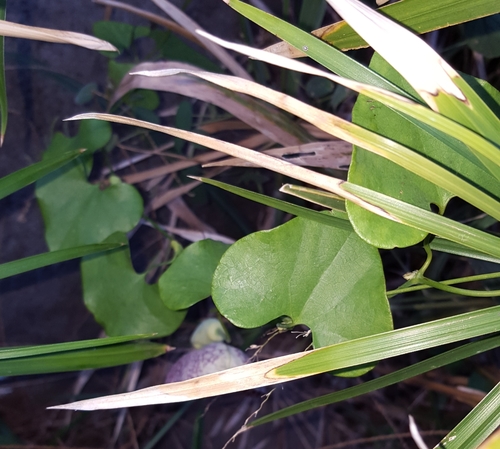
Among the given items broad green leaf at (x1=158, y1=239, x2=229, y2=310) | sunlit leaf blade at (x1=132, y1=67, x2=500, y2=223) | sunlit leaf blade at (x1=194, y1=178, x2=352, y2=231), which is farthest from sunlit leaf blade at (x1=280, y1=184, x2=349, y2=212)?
broad green leaf at (x1=158, y1=239, x2=229, y2=310)

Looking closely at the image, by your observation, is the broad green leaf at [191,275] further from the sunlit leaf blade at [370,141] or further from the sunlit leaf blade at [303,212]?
the sunlit leaf blade at [370,141]

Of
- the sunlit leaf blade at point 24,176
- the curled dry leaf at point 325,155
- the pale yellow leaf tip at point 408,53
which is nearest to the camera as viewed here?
the pale yellow leaf tip at point 408,53

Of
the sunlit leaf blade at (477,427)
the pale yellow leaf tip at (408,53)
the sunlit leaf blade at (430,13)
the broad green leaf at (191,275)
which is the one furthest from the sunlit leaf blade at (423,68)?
the broad green leaf at (191,275)

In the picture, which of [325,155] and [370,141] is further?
[325,155]

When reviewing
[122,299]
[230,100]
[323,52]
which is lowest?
[122,299]

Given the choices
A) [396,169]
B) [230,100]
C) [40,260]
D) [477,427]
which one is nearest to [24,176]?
[40,260]

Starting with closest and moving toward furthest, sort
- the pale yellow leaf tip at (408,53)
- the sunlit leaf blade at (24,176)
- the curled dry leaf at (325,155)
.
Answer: the pale yellow leaf tip at (408,53) → the sunlit leaf blade at (24,176) → the curled dry leaf at (325,155)

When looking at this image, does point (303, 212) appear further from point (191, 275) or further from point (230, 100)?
point (230, 100)
